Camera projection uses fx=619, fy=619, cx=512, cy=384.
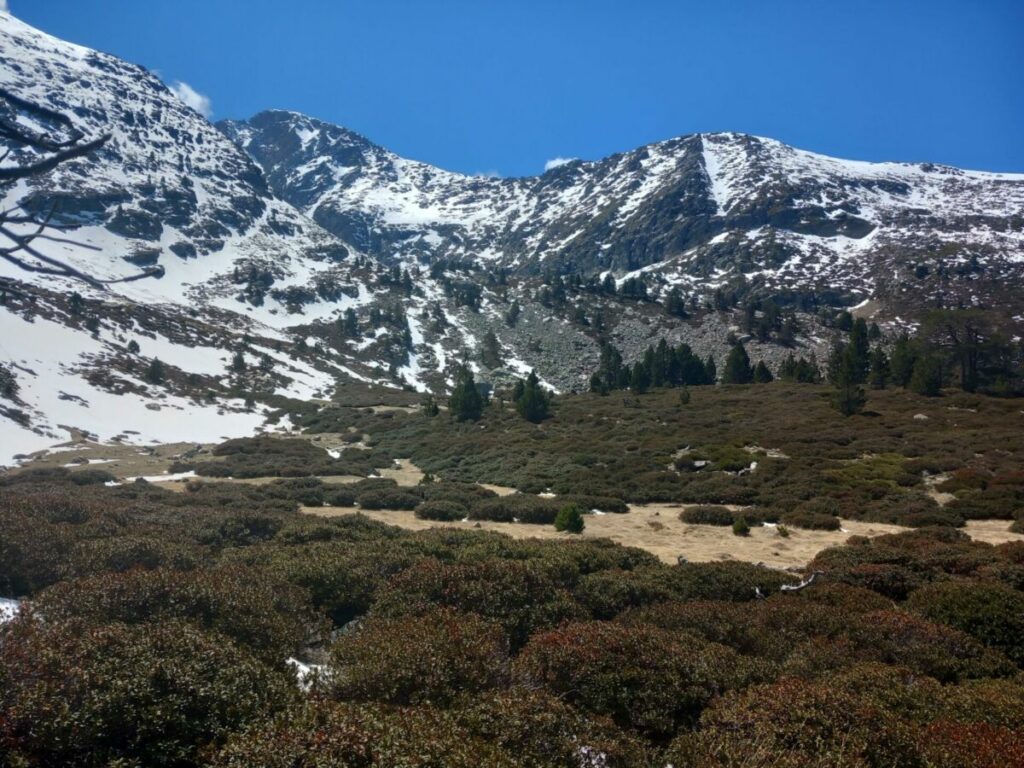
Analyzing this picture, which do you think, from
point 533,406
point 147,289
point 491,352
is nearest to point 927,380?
point 533,406

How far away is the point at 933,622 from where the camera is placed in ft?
34.3

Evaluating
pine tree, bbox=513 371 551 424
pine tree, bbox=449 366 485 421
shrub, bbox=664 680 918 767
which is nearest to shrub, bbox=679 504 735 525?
shrub, bbox=664 680 918 767

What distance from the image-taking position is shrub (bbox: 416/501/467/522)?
984 inches

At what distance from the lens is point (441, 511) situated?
25266mm

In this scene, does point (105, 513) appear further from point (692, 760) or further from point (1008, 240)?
point (1008, 240)

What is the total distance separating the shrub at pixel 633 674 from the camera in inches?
309

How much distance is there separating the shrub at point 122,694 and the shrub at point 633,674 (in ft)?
10.9

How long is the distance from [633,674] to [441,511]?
17821mm

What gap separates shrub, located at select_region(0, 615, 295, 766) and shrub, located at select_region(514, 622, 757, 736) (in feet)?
10.9

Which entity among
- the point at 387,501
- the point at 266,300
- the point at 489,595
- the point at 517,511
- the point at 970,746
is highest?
the point at 266,300

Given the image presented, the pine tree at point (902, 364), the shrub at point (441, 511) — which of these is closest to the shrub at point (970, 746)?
the shrub at point (441, 511)

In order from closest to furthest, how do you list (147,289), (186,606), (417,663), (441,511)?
(417,663) → (186,606) → (441,511) → (147,289)

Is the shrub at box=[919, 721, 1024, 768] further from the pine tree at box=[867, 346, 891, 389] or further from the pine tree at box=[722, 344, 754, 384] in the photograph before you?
the pine tree at box=[722, 344, 754, 384]

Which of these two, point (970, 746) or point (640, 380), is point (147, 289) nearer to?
point (640, 380)
